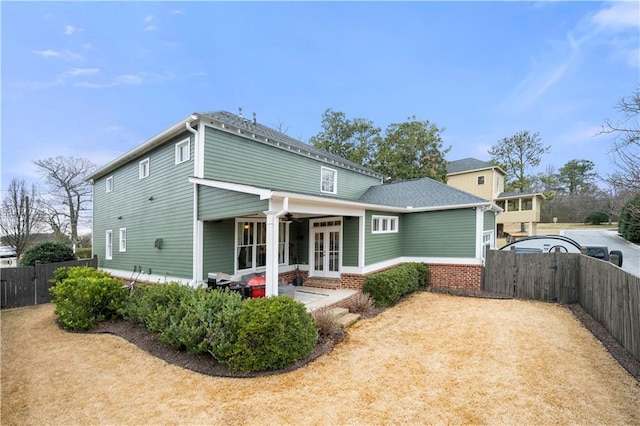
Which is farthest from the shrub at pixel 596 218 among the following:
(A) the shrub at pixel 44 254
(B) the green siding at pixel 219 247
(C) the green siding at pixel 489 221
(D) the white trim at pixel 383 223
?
(A) the shrub at pixel 44 254

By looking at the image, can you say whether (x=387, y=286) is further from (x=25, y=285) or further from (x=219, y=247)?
(x=25, y=285)

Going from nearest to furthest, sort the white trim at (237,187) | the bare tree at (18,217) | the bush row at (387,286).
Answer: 1. the white trim at (237,187)
2. the bush row at (387,286)
3. the bare tree at (18,217)

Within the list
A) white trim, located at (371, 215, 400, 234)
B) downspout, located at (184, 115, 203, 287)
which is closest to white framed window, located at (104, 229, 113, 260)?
downspout, located at (184, 115, 203, 287)

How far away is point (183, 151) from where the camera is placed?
8.83 metres

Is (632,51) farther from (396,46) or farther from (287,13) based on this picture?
(287,13)

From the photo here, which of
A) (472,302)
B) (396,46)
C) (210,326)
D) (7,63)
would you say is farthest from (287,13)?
(472,302)

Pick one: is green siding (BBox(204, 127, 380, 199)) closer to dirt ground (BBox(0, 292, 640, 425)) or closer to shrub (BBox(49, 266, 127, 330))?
shrub (BBox(49, 266, 127, 330))

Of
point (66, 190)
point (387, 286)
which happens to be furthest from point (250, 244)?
point (66, 190)

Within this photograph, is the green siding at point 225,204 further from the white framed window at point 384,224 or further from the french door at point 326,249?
the white framed window at point 384,224

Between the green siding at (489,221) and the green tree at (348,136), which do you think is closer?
the green siding at (489,221)

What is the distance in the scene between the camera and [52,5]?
29.6 feet

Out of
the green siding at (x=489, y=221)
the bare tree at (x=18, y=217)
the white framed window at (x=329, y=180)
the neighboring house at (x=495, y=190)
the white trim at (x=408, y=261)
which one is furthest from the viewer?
the neighboring house at (x=495, y=190)

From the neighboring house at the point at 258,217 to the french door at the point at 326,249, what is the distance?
0.12 feet

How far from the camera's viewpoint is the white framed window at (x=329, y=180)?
12359 mm
